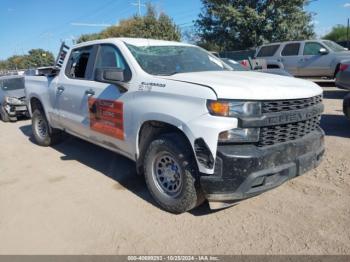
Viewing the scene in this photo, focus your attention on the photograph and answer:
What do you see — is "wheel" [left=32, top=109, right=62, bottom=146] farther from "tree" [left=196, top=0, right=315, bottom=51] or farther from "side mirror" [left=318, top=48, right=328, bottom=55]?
"tree" [left=196, top=0, right=315, bottom=51]

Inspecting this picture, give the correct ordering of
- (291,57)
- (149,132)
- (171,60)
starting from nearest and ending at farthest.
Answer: (149,132)
(171,60)
(291,57)

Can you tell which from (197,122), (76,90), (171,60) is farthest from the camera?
(76,90)

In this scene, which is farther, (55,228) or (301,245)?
(55,228)

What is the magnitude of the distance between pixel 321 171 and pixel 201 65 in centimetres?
212

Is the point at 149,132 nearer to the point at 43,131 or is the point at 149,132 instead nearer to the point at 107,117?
the point at 107,117

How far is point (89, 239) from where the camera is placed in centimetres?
334

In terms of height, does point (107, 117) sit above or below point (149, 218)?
above

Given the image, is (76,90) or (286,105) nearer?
(286,105)

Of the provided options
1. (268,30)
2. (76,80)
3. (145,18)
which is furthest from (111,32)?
(76,80)

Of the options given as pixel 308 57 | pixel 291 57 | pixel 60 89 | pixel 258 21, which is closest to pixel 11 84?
pixel 60 89

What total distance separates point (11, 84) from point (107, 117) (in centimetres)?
955

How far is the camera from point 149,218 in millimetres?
3676

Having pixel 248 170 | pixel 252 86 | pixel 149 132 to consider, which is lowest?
pixel 248 170

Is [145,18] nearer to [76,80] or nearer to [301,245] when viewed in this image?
[76,80]
